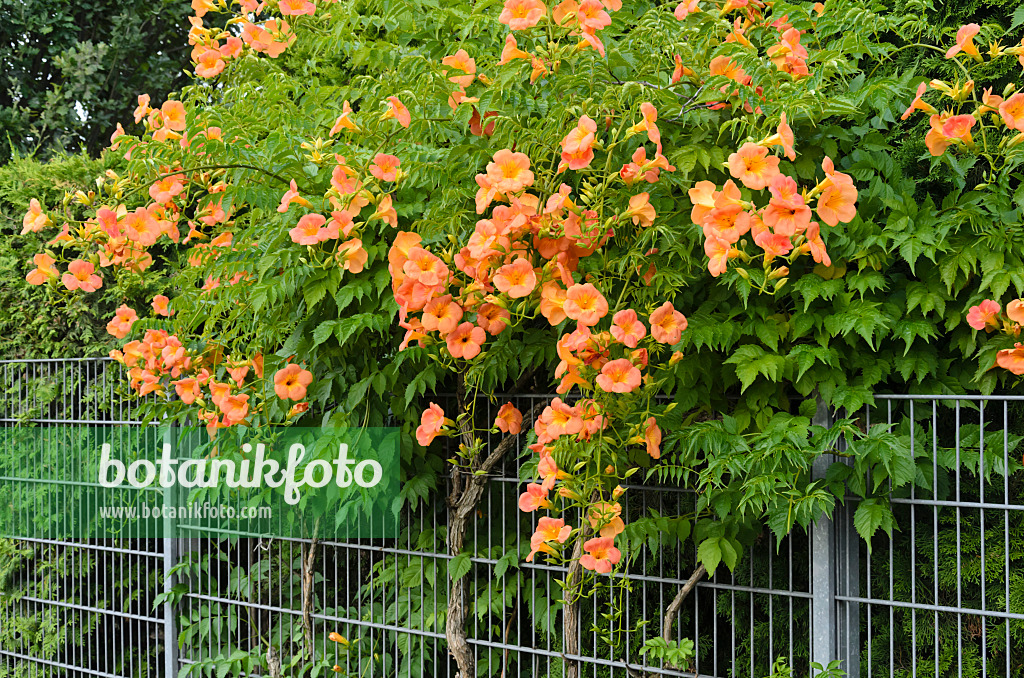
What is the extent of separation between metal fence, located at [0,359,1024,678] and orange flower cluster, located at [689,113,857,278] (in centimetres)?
58

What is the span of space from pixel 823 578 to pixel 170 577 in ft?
9.26

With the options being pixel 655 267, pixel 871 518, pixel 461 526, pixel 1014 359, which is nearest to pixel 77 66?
pixel 461 526

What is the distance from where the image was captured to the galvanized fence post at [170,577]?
3.80 meters

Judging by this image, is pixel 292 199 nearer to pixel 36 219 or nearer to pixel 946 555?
pixel 36 219

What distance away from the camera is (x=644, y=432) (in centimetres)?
240

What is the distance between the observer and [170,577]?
3842 mm

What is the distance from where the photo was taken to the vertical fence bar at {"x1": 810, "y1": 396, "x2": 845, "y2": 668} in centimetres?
244

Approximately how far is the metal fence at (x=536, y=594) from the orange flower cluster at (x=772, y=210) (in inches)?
22.6

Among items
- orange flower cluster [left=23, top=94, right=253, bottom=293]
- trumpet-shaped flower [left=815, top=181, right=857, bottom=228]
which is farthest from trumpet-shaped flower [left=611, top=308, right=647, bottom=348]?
orange flower cluster [left=23, top=94, right=253, bottom=293]

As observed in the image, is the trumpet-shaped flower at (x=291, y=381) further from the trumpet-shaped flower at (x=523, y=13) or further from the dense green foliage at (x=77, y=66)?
the dense green foliage at (x=77, y=66)

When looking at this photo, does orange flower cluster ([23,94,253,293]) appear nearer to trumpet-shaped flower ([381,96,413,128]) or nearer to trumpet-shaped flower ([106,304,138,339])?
trumpet-shaped flower ([106,304,138,339])

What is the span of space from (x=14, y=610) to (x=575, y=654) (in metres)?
3.43

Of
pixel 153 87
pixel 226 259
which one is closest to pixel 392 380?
pixel 226 259

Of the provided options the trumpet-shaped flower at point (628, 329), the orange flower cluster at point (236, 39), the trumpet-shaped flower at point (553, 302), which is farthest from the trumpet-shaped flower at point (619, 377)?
the orange flower cluster at point (236, 39)
